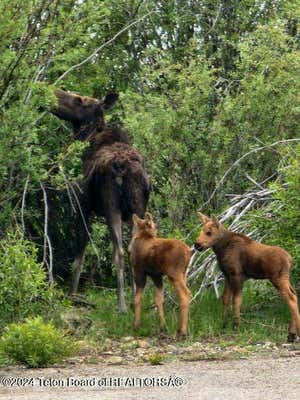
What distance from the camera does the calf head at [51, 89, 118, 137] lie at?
1509 cm

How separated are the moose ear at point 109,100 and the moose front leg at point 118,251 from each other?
Answer: 1.87m

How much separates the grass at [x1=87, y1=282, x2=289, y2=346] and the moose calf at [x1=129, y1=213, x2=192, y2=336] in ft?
0.93

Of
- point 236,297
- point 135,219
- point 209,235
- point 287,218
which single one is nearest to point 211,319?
point 236,297

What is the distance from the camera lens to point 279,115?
16.2 metres

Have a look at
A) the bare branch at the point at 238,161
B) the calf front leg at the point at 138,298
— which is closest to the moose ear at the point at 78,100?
the bare branch at the point at 238,161

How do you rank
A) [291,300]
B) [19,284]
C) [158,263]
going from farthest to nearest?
[158,263] < [291,300] < [19,284]

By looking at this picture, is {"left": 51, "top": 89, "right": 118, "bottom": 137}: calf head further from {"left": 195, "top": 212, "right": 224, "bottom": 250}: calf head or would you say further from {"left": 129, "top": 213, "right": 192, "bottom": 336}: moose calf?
{"left": 195, "top": 212, "right": 224, "bottom": 250}: calf head

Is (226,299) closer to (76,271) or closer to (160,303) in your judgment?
(160,303)

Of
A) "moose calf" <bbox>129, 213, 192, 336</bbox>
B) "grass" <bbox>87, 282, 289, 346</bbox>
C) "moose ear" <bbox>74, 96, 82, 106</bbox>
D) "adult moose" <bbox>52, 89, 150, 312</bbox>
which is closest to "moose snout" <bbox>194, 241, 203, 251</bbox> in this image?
"moose calf" <bbox>129, 213, 192, 336</bbox>

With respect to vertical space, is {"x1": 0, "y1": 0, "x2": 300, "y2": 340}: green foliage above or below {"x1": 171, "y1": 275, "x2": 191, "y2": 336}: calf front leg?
above

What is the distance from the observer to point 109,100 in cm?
1513

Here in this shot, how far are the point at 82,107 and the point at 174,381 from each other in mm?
6122

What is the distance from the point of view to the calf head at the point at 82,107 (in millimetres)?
15094

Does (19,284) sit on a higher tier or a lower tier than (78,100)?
lower
